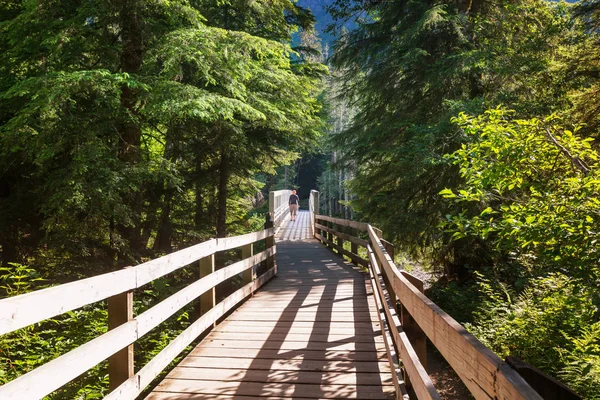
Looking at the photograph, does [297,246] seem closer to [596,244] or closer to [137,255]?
[137,255]

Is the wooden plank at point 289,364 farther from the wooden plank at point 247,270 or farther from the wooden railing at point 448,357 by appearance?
the wooden plank at point 247,270

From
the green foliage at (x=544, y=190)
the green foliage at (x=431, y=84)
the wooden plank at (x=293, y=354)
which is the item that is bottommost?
Result: the wooden plank at (x=293, y=354)

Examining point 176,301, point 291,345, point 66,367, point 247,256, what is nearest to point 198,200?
point 247,256

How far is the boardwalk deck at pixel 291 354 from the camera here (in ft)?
12.5

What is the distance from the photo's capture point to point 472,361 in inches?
64.4

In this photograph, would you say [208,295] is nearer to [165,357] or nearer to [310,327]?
[310,327]

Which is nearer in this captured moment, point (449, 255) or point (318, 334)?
point (318, 334)

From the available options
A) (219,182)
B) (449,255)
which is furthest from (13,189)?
(449,255)

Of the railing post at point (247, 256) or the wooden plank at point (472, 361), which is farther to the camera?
the railing post at point (247, 256)

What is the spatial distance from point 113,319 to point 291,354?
2.18 metres

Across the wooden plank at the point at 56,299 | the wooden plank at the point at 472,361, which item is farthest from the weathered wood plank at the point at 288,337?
the wooden plank at the point at 472,361

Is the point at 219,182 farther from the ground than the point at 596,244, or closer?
farther from the ground

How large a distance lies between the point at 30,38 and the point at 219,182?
6464 mm

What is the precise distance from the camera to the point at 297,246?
17.5 meters
